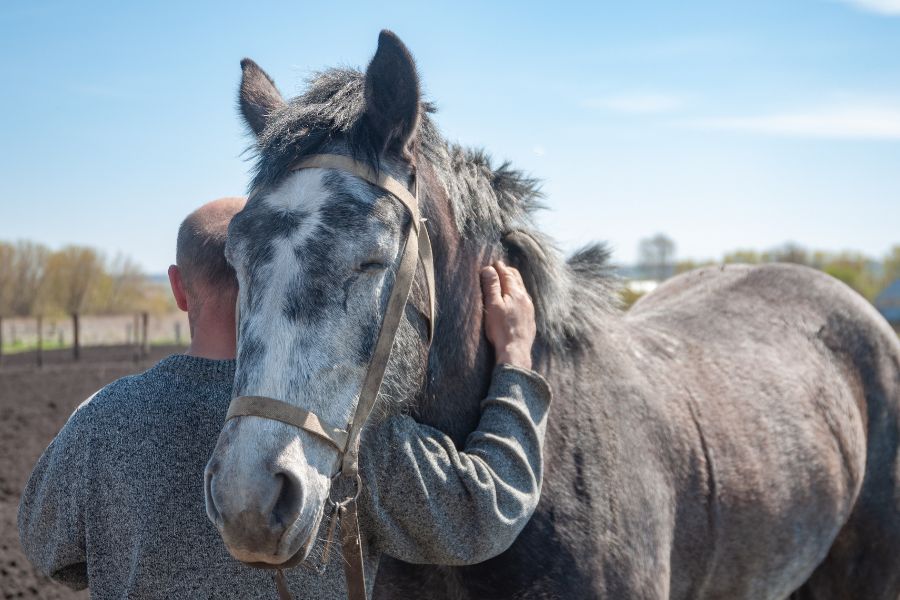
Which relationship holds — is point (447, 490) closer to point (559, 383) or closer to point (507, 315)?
point (507, 315)

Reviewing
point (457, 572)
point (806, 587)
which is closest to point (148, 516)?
point (457, 572)

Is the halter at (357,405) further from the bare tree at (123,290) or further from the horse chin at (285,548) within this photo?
the bare tree at (123,290)

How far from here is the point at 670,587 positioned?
2748mm

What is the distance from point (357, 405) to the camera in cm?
184

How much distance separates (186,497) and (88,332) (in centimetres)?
A: 3748

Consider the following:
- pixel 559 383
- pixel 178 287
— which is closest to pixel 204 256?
pixel 178 287

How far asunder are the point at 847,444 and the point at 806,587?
817 mm

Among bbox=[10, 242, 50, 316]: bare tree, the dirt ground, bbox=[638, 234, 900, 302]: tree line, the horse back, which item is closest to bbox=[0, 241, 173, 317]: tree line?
bbox=[10, 242, 50, 316]: bare tree

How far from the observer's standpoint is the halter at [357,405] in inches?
65.7

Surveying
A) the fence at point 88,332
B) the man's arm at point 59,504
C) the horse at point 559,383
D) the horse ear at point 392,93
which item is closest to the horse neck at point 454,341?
the horse at point 559,383

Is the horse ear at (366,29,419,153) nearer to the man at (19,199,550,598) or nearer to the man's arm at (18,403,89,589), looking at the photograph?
the man at (19,199,550,598)

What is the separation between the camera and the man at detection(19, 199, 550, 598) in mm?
1865

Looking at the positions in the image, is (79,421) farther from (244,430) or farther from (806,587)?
(806,587)

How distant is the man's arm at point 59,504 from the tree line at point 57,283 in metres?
43.5
